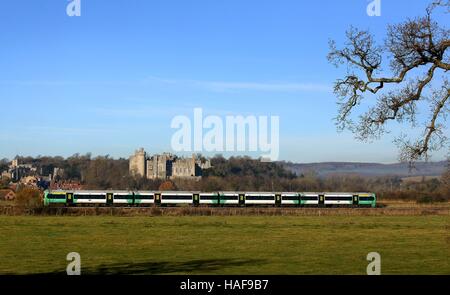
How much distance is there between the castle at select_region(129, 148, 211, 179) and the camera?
178 meters

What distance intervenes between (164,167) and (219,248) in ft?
491

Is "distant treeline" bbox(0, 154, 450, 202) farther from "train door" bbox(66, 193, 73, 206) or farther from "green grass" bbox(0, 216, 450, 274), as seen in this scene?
"green grass" bbox(0, 216, 450, 274)

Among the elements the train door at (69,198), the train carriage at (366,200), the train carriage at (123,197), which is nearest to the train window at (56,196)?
the train door at (69,198)

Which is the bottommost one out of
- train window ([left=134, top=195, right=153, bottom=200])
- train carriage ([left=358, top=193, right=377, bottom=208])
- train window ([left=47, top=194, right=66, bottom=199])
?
train carriage ([left=358, top=193, right=377, bottom=208])

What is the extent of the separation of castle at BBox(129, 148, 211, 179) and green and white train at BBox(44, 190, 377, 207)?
81.3 metres

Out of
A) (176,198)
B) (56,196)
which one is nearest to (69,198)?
(56,196)

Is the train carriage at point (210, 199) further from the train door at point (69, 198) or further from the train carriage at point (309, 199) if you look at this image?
the train door at point (69, 198)

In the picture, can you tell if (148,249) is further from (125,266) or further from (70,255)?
(125,266)

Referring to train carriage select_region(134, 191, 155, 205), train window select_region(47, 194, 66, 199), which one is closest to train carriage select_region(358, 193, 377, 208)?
train carriage select_region(134, 191, 155, 205)

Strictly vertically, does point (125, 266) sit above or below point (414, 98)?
below
